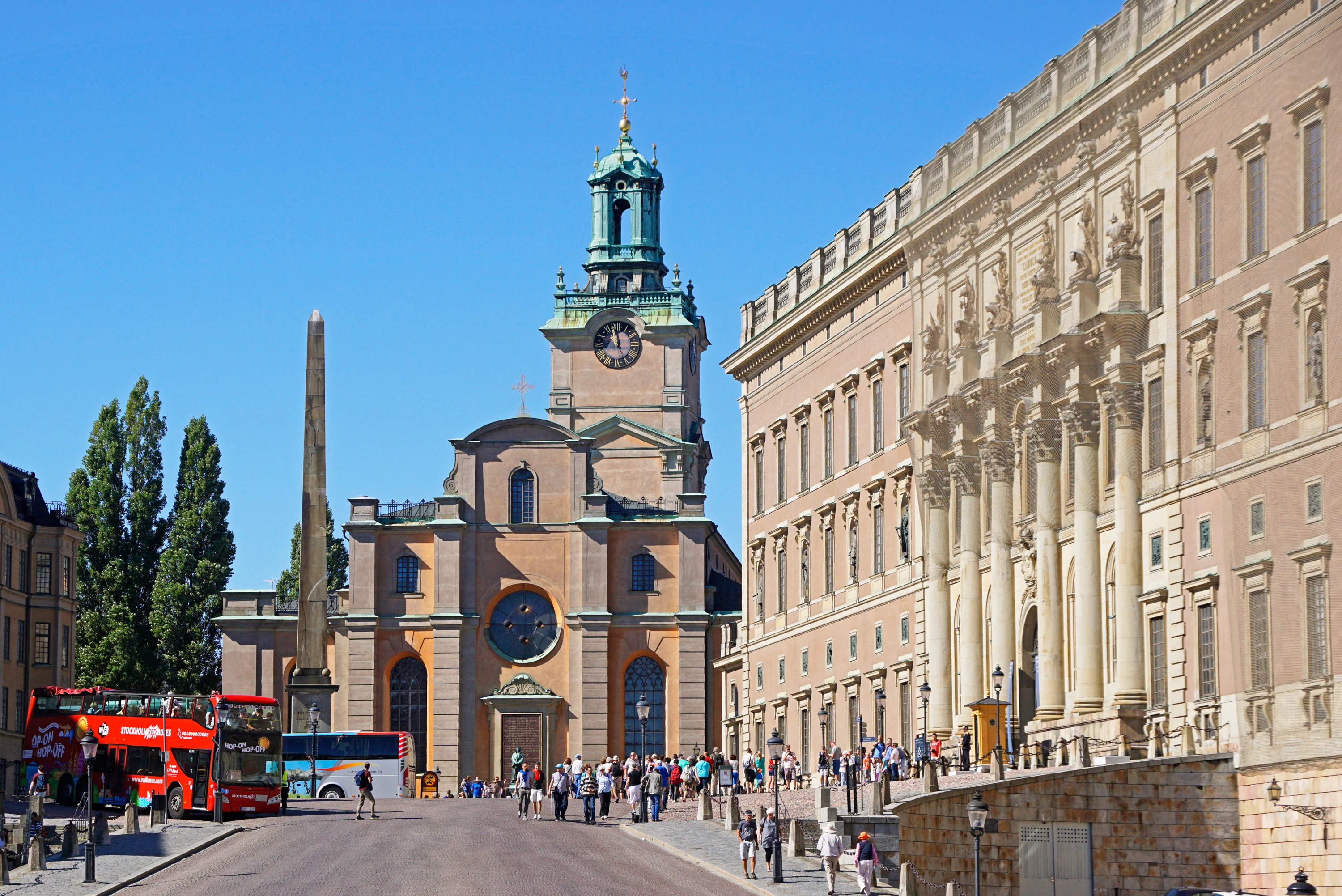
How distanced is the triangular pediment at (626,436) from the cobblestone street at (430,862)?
1823 inches


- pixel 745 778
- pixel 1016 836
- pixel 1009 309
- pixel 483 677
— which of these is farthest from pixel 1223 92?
pixel 483 677

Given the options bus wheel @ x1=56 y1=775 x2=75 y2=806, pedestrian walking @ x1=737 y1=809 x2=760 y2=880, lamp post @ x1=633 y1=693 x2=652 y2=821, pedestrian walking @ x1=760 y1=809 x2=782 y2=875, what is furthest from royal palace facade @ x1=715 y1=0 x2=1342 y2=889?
bus wheel @ x1=56 y1=775 x2=75 y2=806

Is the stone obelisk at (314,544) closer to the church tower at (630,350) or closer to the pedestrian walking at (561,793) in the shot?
the pedestrian walking at (561,793)

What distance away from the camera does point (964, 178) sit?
66.1 metres

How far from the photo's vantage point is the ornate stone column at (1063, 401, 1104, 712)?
5650 cm

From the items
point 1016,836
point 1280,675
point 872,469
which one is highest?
point 872,469

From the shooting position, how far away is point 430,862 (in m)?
48.6

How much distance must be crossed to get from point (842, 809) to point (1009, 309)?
15.1 meters

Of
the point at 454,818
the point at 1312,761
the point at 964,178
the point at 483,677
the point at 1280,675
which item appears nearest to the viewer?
the point at 1312,761

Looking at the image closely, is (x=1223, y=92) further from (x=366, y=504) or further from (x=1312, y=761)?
(x=366, y=504)

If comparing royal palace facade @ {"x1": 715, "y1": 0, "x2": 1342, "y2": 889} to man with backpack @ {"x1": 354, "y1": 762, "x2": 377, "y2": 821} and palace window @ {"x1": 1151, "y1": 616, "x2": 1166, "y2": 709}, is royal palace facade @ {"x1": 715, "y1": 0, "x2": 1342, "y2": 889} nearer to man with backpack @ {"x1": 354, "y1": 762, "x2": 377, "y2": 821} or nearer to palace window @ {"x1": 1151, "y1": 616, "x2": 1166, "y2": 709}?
palace window @ {"x1": 1151, "y1": 616, "x2": 1166, "y2": 709}

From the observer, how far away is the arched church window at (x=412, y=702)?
98438mm

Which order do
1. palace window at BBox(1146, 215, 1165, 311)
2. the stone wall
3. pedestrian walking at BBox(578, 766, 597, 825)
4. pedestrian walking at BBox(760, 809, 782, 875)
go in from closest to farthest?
pedestrian walking at BBox(760, 809, 782, 875)
the stone wall
palace window at BBox(1146, 215, 1165, 311)
pedestrian walking at BBox(578, 766, 597, 825)

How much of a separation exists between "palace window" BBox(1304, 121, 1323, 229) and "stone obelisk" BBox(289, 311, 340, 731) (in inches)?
1335
